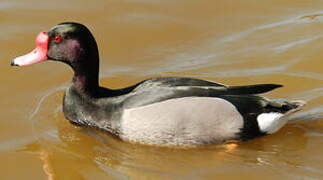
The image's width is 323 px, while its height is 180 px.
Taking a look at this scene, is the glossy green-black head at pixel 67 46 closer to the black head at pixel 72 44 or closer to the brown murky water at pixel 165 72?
the black head at pixel 72 44

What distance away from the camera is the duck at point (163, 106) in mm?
6953

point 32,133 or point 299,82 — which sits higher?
point 299,82

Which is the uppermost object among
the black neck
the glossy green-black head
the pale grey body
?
the glossy green-black head

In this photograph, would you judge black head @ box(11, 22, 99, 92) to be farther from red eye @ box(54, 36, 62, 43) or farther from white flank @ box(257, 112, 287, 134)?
white flank @ box(257, 112, 287, 134)

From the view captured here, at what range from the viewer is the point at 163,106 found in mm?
6949

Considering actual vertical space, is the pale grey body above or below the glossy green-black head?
below

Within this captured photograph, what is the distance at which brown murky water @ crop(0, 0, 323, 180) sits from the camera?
6855 millimetres

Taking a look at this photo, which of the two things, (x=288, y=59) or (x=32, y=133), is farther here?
(x=288, y=59)

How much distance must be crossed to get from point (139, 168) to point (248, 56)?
2.92 metres

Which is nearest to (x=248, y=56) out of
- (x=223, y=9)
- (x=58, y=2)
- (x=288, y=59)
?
(x=288, y=59)

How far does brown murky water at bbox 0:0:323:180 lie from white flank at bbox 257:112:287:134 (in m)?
0.19

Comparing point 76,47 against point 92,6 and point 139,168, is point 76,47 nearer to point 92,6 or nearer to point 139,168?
point 139,168

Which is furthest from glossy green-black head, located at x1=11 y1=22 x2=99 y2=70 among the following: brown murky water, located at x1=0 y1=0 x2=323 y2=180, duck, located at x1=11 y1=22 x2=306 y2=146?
brown murky water, located at x1=0 y1=0 x2=323 y2=180

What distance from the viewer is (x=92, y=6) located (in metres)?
10.4
